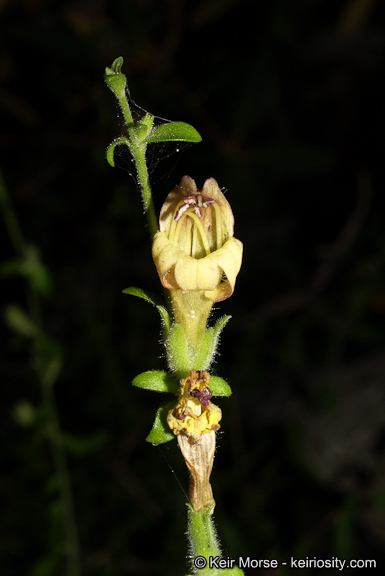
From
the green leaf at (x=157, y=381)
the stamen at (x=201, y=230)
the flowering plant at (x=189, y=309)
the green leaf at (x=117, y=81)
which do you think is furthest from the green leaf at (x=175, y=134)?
the green leaf at (x=157, y=381)

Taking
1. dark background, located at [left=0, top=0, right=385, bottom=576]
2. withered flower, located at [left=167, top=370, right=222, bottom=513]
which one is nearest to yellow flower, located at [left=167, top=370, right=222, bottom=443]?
withered flower, located at [left=167, top=370, right=222, bottom=513]

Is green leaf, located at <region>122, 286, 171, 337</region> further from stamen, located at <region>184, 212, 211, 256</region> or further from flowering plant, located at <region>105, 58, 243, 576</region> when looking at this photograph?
stamen, located at <region>184, 212, 211, 256</region>

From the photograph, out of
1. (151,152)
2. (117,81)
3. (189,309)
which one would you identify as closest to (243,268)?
(151,152)

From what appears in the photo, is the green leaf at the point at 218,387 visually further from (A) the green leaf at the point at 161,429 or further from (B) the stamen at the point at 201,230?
(B) the stamen at the point at 201,230

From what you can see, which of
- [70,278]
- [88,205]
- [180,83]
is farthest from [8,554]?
[180,83]

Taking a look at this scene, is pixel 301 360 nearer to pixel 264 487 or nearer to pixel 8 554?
pixel 264 487

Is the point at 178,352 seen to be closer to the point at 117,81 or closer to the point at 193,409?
the point at 193,409
